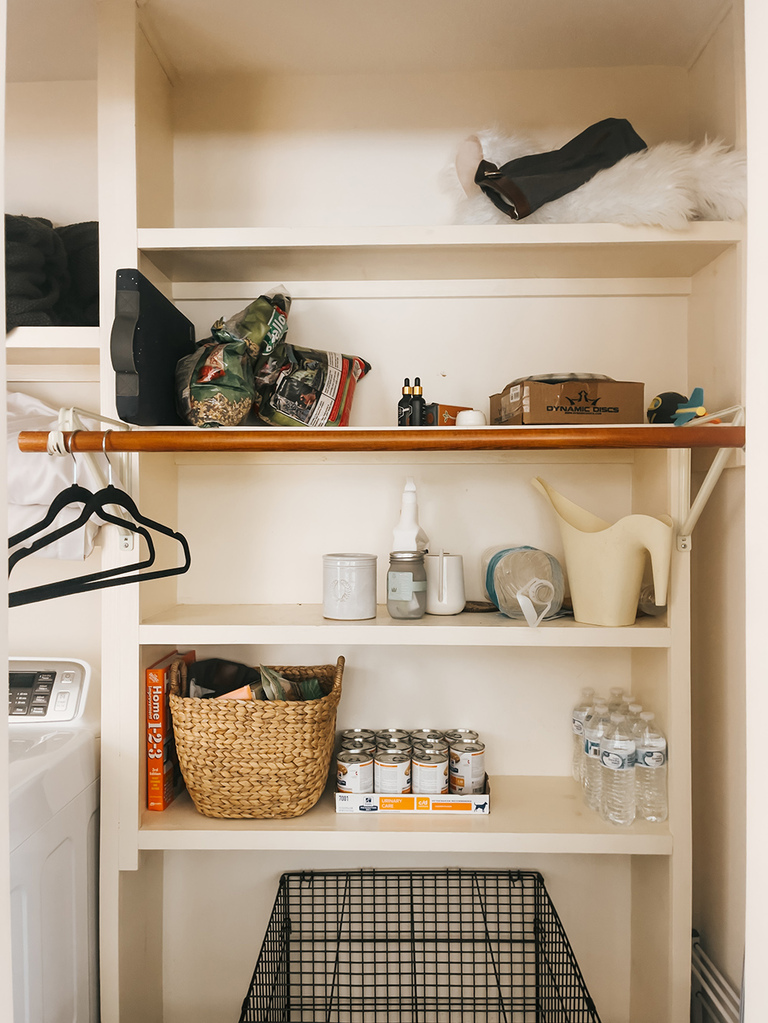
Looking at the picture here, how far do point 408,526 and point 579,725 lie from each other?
0.52 m

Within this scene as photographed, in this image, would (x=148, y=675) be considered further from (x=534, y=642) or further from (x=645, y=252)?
(x=645, y=252)

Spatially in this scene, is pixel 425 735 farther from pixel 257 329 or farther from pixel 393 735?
pixel 257 329

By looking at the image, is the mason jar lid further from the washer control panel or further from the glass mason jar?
the washer control panel

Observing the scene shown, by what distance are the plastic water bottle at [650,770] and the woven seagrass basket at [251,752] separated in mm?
548

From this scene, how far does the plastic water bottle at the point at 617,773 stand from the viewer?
1.17 m

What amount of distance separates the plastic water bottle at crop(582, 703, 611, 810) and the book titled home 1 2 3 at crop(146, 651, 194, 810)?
2.53 feet

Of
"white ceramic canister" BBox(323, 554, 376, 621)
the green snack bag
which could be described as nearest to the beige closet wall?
"white ceramic canister" BBox(323, 554, 376, 621)

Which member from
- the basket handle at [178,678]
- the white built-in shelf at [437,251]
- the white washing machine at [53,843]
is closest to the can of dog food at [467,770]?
the basket handle at [178,678]

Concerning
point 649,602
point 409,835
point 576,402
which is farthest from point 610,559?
point 409,835

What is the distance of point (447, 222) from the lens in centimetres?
140

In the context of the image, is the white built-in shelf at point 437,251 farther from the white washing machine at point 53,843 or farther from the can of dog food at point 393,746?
the can of dog food at point 393,746

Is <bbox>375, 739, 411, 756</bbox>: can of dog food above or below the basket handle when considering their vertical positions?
below

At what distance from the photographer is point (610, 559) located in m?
1.18

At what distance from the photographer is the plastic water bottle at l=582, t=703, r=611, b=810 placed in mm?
1233
